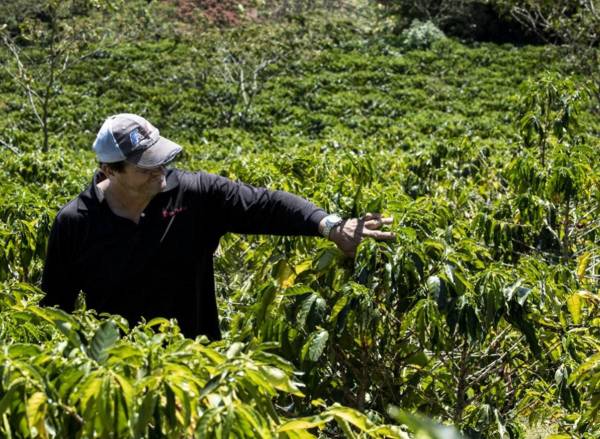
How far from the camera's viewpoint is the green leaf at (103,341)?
1.91m

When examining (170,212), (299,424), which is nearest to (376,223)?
(170,212)

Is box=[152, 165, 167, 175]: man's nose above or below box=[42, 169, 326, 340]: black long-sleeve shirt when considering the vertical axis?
above

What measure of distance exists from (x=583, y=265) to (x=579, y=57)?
48.4 ft

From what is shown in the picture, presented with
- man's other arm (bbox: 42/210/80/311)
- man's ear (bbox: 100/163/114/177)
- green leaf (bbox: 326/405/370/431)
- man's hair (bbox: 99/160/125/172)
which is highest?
man's hair (bbox: 99/160/125/172)

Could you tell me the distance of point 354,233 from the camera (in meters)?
2.95

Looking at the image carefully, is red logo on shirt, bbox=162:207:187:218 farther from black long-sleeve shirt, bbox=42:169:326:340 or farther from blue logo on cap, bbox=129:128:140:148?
blue logo on cap, bbox=129:128:140:148

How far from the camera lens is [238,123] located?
24.4 metres

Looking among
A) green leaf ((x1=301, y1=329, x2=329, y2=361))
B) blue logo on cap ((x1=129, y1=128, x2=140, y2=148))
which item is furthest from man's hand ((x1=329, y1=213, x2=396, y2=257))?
blue logo on cap ((x1=129, y1=128, x2=140, y2=148))

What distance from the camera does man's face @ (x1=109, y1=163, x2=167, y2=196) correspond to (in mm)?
3031

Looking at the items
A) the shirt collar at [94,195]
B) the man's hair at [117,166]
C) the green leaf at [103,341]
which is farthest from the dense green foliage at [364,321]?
the man's hair at [117,166]

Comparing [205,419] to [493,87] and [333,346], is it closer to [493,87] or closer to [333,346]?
[333,346]

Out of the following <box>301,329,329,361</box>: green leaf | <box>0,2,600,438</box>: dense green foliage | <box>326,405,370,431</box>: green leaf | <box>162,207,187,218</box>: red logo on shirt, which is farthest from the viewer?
<box>162,207,187,218</box>: red logo on shirt

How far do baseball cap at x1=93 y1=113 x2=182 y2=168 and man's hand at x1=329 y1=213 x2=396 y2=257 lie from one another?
0.60 meters

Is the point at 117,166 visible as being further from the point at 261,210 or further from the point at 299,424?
the point at 299,424
